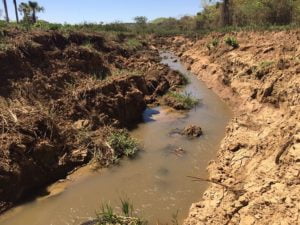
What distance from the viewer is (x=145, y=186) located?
28.2 feet

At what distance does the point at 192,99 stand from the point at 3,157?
8968mm

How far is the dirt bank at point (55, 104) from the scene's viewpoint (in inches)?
338

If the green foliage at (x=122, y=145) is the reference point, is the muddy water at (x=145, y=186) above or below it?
below

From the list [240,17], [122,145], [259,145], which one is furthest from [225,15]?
[259,145]

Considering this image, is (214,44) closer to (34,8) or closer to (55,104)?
(55,104)

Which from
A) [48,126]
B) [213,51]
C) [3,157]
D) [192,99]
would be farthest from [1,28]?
[213,51]

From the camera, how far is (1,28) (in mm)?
13438

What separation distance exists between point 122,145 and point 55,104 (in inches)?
98.6

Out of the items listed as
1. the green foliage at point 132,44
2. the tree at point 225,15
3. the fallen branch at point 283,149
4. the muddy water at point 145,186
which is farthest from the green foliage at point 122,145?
the tree at point 225,15

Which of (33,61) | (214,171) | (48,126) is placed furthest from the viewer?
(33,61)

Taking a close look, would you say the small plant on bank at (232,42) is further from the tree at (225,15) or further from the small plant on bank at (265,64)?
the tree at (225,15)

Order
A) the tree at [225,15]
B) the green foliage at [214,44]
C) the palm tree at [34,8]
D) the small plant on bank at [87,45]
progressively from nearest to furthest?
the small plant on bank at [87,45]
the green foliage at [214,44]
the tree at [225,15]
the palm tree at [34,8]

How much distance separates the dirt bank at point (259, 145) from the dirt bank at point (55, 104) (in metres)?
3.32

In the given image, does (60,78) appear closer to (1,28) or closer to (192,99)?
(1,28)
